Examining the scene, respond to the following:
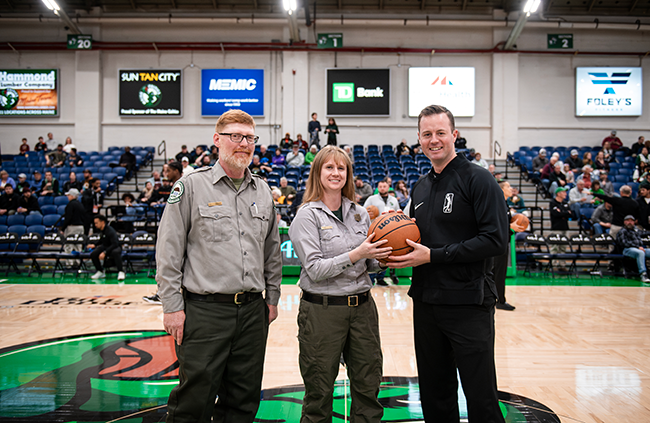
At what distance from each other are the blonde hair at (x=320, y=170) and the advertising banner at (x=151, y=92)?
49.4ft

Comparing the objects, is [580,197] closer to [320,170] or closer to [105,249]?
[320,170]

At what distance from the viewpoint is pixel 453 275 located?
78.3 inches

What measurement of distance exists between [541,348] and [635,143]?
568 inches

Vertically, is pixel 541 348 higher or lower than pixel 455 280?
lower

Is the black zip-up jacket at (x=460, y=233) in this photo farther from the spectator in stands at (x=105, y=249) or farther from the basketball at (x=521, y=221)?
the spectator in stands at (x=105, y=249)

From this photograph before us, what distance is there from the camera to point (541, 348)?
394 centimetres

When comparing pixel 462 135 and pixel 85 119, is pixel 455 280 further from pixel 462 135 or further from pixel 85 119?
pixel 85 119

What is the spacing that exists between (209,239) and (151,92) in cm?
1572

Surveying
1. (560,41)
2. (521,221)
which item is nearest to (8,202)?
(521,221)

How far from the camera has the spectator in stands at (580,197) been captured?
10.9 meters

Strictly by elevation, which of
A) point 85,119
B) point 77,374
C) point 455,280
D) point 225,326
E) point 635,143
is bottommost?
point 77,374

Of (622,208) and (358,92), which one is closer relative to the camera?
(622,208)

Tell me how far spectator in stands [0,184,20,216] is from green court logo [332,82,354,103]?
10389mm

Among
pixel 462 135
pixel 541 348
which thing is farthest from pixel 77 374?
pixel 462 135
